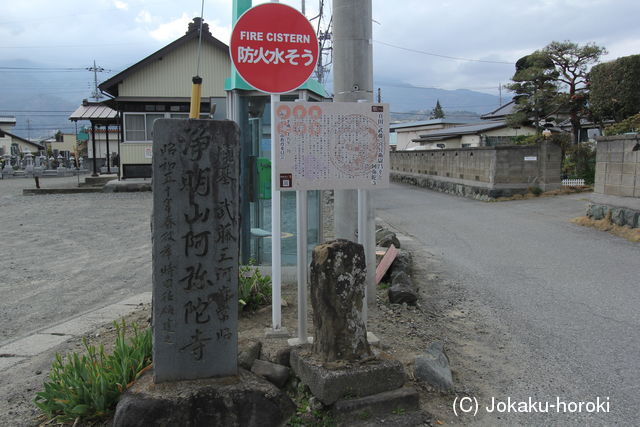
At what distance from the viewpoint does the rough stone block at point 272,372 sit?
13.0ft

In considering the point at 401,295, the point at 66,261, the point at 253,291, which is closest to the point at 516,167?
the point at 401,295

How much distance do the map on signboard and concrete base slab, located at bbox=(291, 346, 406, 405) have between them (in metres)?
1.58

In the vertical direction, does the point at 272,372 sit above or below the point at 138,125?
below

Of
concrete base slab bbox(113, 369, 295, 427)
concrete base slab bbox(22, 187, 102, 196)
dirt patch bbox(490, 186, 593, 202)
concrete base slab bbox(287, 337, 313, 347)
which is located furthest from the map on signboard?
concrete base slab bbox(22, 187, 102, 196)

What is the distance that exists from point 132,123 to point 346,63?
21239mm

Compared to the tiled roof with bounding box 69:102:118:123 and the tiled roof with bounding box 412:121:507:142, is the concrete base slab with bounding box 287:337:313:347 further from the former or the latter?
the tiled roof with bounding box 412:121:507:142

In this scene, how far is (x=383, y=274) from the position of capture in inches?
283

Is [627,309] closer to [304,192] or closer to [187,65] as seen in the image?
[304,192]

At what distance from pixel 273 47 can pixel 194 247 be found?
7.36 feet

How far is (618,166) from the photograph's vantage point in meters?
11.8

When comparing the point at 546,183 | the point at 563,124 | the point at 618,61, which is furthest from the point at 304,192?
the point at 563,124

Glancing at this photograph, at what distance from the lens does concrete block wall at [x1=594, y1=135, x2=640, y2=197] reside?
11.3 meters

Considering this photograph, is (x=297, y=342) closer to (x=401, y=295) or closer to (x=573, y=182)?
(x=401, y=295)

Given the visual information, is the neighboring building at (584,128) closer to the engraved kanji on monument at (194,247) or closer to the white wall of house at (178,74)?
the white wall of house at (178,74)
